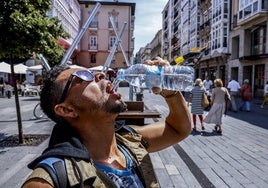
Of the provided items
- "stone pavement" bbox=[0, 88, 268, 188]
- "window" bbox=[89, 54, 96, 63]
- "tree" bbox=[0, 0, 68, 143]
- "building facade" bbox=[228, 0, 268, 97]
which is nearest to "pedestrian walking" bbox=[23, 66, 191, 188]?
"stone pavement" bbox=[0, 88, 268, 188]

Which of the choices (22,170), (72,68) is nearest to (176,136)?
(72,68)

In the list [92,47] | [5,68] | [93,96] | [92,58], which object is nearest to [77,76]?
[93,96]

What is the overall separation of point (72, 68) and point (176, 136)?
839mm

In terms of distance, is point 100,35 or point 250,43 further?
point 100,35

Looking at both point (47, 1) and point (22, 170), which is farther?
point (47, 1)

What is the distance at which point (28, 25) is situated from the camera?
23.4ft

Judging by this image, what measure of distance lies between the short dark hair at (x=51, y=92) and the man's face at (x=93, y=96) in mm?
45

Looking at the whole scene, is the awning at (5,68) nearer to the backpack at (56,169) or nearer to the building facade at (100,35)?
the backpack at (56,169)

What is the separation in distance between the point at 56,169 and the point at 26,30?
21.3 feet

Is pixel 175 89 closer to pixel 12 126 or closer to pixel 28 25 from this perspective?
pixel 28 25

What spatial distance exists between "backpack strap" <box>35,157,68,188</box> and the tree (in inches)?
253

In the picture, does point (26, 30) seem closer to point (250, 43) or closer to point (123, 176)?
point (123, 176)

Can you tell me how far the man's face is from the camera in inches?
61.0

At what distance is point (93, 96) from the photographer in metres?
1.57
